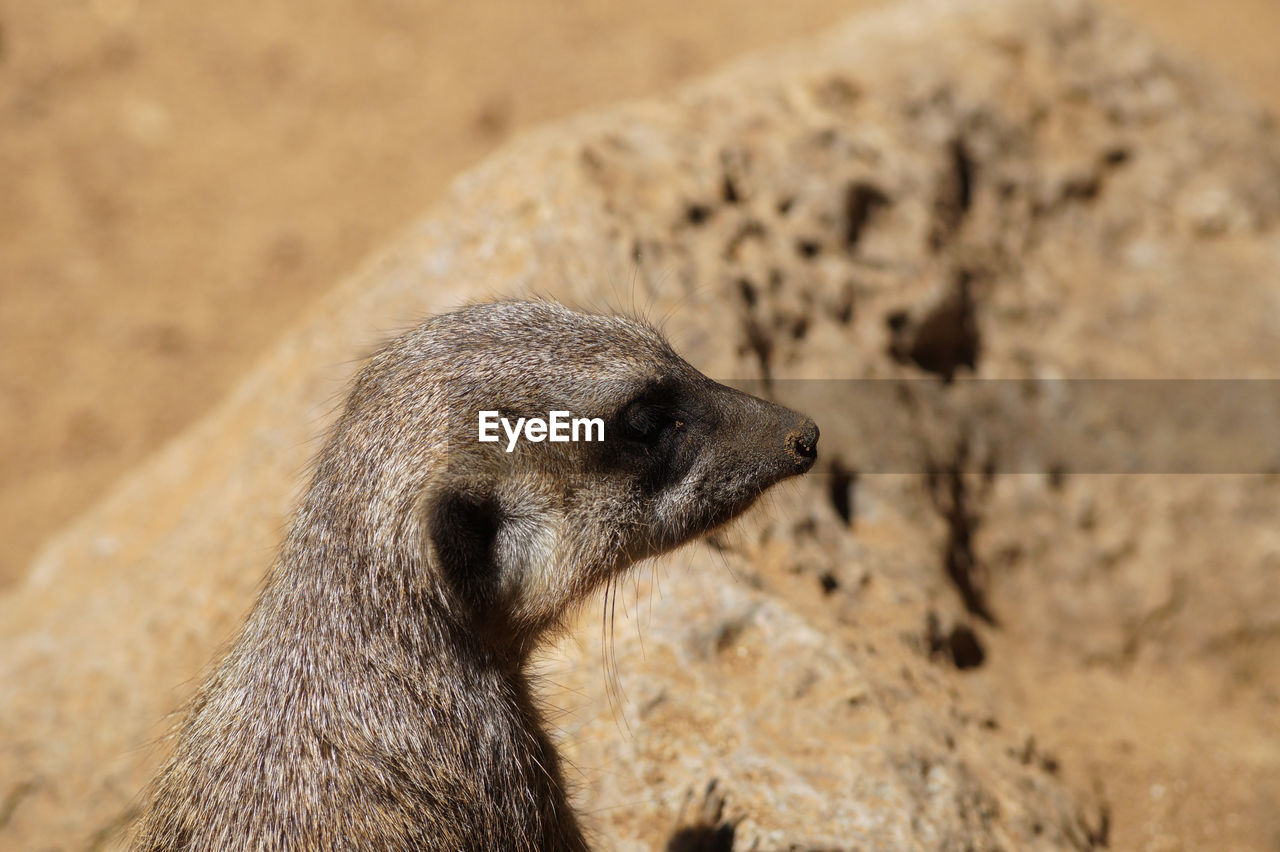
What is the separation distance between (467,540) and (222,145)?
757cm

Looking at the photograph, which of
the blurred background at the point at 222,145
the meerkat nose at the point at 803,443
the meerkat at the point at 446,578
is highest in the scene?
the blurred background at the point at 222,145

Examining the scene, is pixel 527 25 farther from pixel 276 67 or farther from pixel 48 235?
pixel 48 235

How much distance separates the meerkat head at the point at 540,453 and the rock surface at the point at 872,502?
0.52m

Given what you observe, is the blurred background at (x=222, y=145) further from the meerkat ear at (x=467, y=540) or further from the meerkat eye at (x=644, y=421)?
the meerkat eye at (x=644, y=421)

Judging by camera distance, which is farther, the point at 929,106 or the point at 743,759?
the point at 929,106

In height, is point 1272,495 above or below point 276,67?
below

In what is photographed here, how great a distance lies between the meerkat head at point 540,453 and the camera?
2420 millimetres

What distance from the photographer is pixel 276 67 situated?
9430 millimetres

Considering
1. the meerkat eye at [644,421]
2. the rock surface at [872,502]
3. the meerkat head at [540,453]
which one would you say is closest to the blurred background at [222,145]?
the rock surface at [872,502]

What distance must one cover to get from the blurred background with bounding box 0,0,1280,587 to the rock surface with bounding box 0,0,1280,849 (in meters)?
2.75

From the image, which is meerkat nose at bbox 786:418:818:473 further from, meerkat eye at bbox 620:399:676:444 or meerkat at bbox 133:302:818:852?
meerkat eye at bbox 620:399:676:444

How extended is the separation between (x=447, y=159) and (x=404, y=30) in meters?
1.91

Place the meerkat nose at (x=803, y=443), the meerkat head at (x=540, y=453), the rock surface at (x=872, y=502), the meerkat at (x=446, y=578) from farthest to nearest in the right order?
the rock surface at (x=872, y=502), the meerkat nose at (x=803, y=443), the meerkat head at (x=540, y=453), the meerkat at (x=446, y=578)

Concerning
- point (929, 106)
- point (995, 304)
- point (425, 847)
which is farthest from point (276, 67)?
point (425, 847)
